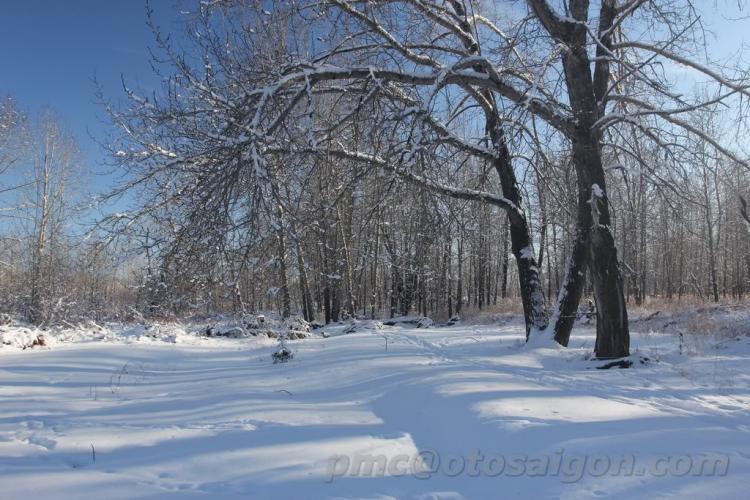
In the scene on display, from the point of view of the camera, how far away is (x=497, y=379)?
5367mm

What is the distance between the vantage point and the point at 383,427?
12.8 ft

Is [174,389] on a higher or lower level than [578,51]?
lower

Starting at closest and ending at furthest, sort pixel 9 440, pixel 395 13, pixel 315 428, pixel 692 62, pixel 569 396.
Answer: pixel 9 440
pixel 315 428
pixel 569 396
pixel 692 62
pixel 395 13

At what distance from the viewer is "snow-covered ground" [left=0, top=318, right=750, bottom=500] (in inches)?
107

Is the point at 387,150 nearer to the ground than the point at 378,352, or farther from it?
farther from it

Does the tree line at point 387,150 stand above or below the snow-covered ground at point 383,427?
above

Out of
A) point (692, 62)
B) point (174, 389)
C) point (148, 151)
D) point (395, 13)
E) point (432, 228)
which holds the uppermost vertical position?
point (395, 13)

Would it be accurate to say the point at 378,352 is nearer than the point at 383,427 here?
No

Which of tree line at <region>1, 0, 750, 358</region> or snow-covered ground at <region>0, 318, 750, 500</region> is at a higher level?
tree line at <region>1, 0, 750, 358</region>

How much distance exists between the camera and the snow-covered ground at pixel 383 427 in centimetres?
271

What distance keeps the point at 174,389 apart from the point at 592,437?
5270 millimetres

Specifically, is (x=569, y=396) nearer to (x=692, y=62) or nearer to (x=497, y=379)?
(x=497, y=379)

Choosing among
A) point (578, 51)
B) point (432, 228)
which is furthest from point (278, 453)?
point (578, 51)

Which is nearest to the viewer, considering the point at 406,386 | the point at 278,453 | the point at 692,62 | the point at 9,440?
the point at 278,453
